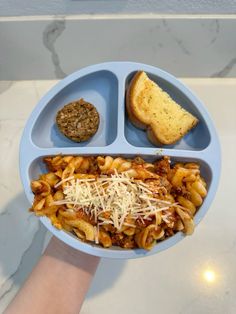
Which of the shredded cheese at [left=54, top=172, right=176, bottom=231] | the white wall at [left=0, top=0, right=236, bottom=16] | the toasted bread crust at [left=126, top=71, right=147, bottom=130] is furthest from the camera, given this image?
the white wall at [left=0, top=0, right=236, bottom=16]

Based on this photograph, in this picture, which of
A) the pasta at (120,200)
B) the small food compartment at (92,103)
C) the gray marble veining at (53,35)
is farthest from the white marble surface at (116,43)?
the pasta at (120,200)

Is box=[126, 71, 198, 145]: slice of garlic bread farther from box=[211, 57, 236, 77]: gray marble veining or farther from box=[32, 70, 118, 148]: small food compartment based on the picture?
box=[211, 57, 236, 77]: gray marble veining

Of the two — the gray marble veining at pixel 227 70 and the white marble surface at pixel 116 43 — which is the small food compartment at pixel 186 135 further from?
the gray marble veining at pixel 227 70

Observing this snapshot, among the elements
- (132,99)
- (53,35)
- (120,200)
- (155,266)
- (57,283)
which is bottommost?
(155,266)

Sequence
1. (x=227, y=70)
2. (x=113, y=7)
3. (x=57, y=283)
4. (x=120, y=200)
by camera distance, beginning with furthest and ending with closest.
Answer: (x=227, y=70), (x=113, y=7), (x=57, y=283), (x=120, y=200)

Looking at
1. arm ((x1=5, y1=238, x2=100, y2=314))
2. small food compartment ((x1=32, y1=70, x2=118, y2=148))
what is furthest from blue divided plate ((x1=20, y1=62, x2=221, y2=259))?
arm ((x1=5, y1=238, x2=100, y2=314))

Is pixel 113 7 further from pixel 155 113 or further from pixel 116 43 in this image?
pixel 155 113

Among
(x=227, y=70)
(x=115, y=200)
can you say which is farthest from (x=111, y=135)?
(x=227, y=70)
